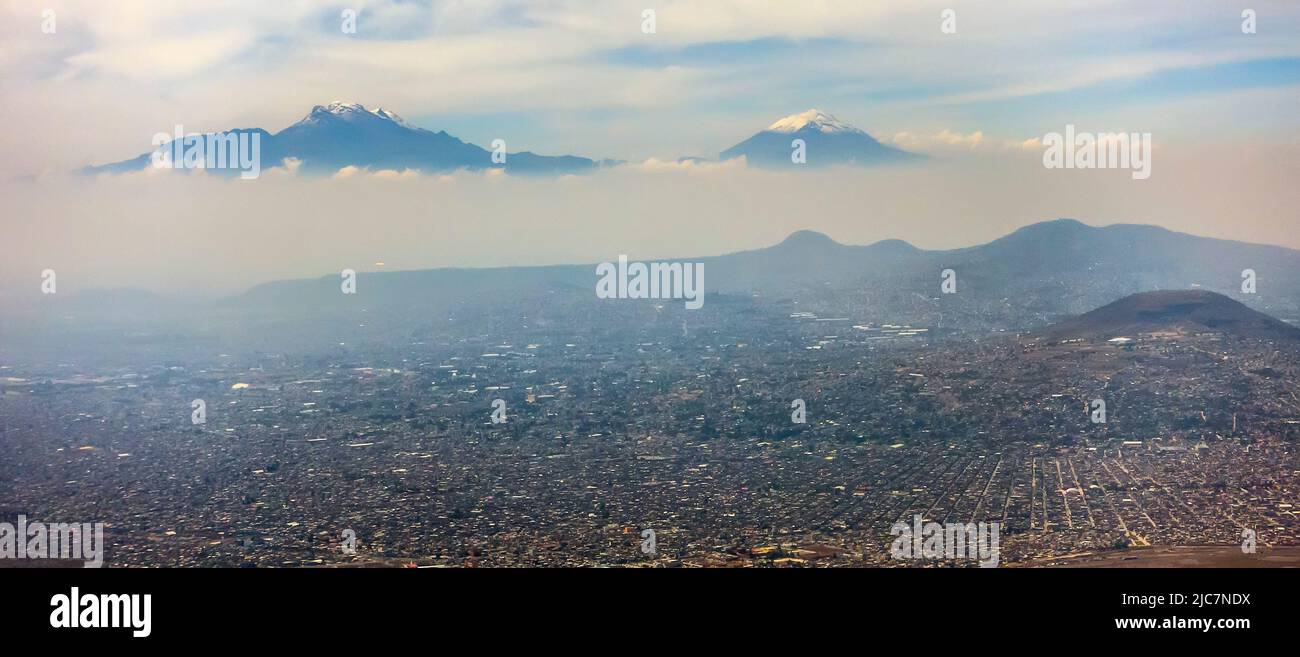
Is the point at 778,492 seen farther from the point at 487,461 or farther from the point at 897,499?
the point at 487,461

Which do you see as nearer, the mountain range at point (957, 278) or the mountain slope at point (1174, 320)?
the mountain slope at point (1174, 320)

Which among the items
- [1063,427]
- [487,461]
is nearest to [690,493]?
[487,461]

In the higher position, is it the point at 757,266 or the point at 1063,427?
the point at 757,266

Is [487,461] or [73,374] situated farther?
[73,374]

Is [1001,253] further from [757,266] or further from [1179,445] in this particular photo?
[1179,445]

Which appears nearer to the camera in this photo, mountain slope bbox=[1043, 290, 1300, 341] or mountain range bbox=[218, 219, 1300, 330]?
mountain slope bbox=[1043, 290, 1300, 341]

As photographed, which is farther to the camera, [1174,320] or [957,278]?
[957,278]

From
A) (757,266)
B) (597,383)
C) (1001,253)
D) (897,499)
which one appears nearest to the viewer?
(897,499)
